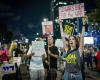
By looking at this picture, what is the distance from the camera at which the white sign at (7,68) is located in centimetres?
1287

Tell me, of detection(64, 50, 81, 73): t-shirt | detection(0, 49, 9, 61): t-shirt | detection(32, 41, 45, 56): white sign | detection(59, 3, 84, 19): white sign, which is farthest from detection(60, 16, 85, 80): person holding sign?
detection(0, 49, 9, 61): t-shirt

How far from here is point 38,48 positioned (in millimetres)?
10891

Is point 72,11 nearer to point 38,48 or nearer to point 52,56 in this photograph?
point 52,56

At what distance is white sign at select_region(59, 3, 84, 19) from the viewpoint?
999 cm

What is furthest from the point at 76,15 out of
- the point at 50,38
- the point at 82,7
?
the point at 50,38

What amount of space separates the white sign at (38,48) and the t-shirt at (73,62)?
227cm

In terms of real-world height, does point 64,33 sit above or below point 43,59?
above

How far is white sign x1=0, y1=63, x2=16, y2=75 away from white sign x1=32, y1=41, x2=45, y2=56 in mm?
2350

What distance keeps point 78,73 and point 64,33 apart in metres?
1.89

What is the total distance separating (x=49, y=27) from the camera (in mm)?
12391

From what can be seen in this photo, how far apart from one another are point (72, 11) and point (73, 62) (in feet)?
7.69

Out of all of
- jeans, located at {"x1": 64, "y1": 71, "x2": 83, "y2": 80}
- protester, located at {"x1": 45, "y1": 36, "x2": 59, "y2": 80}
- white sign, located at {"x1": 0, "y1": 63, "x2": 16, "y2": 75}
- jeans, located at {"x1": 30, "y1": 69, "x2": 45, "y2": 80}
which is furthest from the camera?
white sign, located at {"x1": 0, "y1": 63, "x2": 16, "y2": 75}

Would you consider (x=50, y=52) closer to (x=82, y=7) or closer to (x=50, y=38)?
(x=50, y=38)

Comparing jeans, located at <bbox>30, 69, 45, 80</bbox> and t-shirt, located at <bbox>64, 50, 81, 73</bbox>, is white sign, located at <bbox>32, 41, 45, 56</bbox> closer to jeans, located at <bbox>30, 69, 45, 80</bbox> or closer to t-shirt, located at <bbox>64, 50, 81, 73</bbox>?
jeans, located at <bbox>30, 69, 45, 80</bbox>
